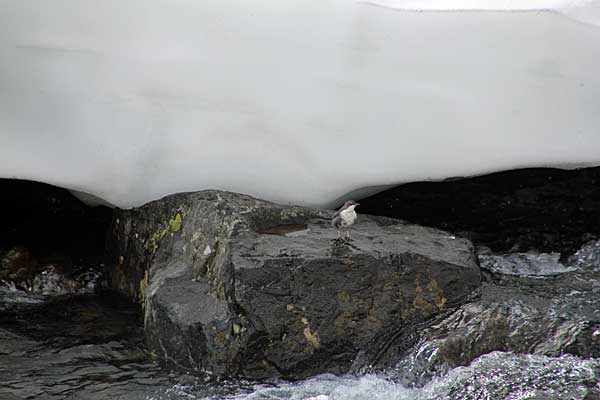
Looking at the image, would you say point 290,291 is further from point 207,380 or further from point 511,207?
point 511,207

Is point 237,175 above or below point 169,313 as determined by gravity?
above

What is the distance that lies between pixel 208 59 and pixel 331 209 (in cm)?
131

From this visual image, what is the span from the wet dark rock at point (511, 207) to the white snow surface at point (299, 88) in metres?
0.38

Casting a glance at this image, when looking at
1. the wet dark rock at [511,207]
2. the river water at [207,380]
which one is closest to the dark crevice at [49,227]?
the river water at [207,380]

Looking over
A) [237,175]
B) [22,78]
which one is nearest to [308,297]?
[237,175]

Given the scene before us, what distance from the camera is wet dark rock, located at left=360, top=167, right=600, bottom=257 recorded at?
5594 mm

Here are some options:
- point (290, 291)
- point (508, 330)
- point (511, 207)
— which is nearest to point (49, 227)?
point (290, 291)

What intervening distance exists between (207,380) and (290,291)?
656mm

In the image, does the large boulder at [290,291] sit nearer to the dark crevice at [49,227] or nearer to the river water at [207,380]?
the river water at [207,380]

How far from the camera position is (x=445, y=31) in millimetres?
5117

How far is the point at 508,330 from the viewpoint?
4426 mm

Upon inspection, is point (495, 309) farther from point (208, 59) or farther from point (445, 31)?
point (208, 59)

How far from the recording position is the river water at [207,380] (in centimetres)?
402

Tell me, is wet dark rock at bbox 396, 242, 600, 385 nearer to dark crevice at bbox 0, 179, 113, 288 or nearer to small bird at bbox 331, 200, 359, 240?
small bird at bbox 331, 200, 359, 240
